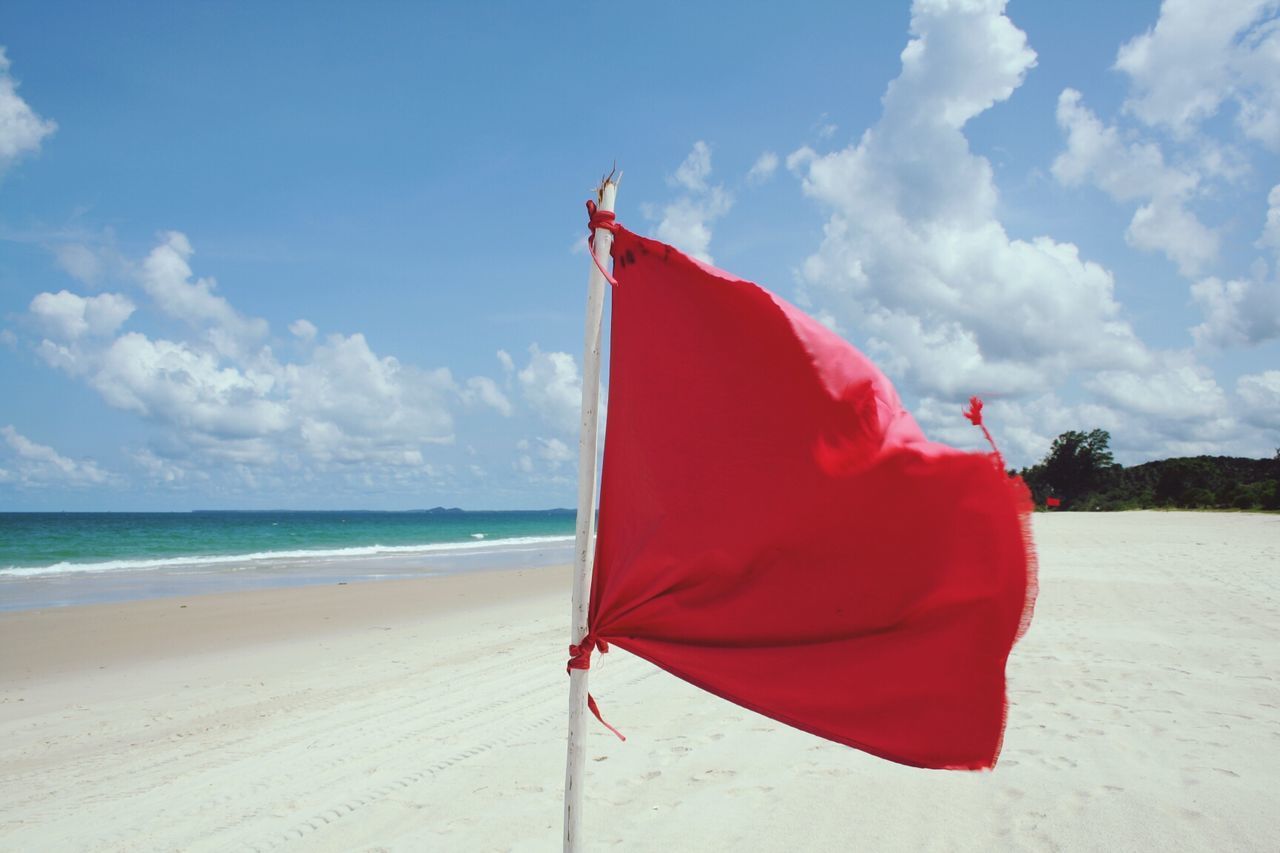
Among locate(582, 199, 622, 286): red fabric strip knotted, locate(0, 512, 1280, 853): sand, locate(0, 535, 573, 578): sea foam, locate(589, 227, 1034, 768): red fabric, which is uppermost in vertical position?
locate(582, 199, 622, 286): red fabric strip knotted

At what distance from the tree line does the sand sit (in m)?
44.9

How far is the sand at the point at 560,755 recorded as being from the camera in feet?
12.8

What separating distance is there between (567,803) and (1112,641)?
778cm

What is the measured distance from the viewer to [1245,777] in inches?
170

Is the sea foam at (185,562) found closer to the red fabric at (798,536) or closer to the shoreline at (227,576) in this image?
the shoreline at (227,576)

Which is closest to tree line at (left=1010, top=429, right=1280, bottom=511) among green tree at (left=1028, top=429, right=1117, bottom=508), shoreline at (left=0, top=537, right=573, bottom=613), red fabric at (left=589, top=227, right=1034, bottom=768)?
green tree at (left=1028, top=429, right=1117, bottom=508)

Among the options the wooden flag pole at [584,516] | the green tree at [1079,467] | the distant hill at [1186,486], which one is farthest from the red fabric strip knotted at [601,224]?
the green tree at [1079,467]

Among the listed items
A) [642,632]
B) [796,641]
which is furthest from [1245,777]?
[642,632]

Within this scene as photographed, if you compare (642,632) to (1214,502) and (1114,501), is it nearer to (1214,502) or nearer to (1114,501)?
(1214,502)

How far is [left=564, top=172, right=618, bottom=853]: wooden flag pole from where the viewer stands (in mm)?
2441

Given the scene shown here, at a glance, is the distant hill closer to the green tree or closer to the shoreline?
the green tree

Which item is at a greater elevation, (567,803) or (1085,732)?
(567,803)

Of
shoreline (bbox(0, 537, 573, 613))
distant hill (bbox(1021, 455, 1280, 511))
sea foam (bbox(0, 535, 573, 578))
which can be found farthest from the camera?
distant hill (bbox(1021, 455, 1280, 511))

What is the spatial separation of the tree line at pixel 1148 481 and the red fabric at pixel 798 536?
49721 millimetres
